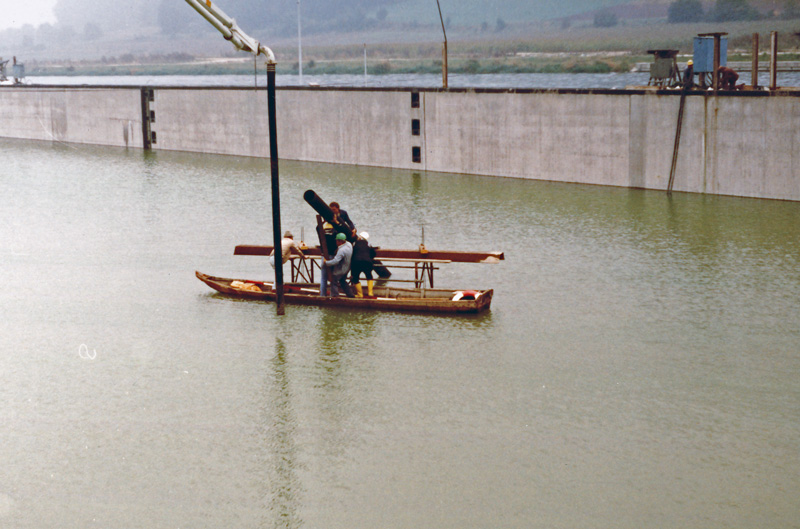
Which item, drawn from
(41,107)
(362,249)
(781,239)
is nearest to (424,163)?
(781,239)

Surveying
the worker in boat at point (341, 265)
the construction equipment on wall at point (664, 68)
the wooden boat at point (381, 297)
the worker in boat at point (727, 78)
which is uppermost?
the construction equipment on wall at point (664, 68)

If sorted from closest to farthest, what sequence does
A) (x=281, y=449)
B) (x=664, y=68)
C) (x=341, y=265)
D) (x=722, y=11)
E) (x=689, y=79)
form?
(x=281, y=449) < (x=341, y=265) < (x=689, y=79) < (x=664, y=68) < (x=722, y=11)

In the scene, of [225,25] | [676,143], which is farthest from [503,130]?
[225,25]

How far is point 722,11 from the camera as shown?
557 feet

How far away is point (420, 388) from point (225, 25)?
24.3ft

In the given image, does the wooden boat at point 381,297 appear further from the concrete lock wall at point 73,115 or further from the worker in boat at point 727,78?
the concrete lock wall at point 73,115

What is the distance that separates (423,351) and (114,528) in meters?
7.02

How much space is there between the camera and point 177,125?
56.6m

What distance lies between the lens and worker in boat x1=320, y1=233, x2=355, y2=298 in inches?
734

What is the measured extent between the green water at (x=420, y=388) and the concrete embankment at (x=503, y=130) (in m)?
4.55

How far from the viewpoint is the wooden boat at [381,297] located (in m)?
18.1

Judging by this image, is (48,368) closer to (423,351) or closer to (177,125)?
(423,351)

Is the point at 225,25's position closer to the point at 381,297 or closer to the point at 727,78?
the point at 381,297

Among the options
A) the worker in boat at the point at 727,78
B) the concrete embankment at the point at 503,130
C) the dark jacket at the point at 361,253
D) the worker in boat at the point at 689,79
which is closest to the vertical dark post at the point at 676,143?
the concrete embankment at the point at 503,130
